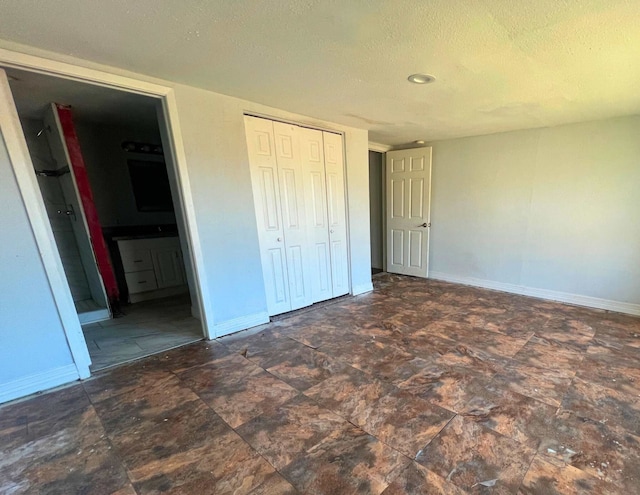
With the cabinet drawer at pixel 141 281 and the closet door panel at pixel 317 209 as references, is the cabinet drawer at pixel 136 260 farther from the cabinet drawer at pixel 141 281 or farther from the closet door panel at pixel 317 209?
the closet door panel at pixel 317 209

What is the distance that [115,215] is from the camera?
3.99 meters

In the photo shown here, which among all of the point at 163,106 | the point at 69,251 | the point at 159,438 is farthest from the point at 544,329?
the point at 69,251

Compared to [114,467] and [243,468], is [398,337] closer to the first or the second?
[243,468]

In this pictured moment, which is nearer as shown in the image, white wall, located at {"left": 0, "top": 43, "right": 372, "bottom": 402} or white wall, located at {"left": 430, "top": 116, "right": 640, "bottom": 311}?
white wall, located at {"left": 0, "top": 43, "right": 372, "bottom": 402}

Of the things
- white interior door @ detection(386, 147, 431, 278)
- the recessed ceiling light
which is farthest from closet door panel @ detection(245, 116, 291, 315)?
white interior door @ detection(386, 147, 431, 278)

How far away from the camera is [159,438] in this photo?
1.58 m

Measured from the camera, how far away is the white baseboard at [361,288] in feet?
12.9

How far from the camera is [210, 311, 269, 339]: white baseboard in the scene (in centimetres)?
273

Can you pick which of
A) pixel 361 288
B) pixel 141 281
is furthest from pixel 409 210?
pixel 141 281

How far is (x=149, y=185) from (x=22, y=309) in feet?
8.88

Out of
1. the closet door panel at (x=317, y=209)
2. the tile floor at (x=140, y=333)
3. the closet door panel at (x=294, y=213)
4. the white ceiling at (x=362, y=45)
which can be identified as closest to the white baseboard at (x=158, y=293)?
the tile floor at (x=140, y=333)

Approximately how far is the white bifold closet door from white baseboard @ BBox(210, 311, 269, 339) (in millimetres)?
178

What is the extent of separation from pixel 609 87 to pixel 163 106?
141 inches

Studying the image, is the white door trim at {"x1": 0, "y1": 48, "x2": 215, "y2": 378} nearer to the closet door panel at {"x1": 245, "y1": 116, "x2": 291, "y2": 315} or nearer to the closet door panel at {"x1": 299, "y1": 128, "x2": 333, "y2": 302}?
the closet door panel at {"x1": 245, "y1": 116, "x2": 291, "y2": 315}
